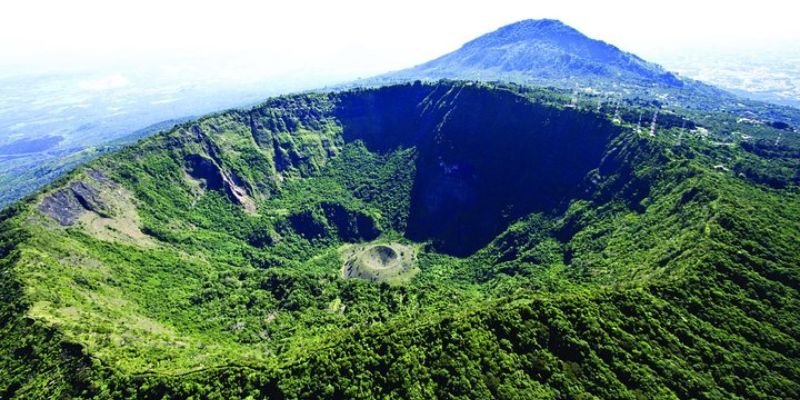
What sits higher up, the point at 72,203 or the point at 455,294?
the point at 72,203

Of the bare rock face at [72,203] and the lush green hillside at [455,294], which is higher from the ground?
the bare rock face at [72,203]

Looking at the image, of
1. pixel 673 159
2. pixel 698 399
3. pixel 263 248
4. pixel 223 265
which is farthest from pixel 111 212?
pixel 673 159

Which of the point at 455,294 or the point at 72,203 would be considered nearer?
the point at 455,294

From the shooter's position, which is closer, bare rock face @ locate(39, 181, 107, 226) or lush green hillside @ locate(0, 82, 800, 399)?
lush green hillside @ locate(0, 82, 800, 399)

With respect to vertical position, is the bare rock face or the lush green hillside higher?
the bare rock face
